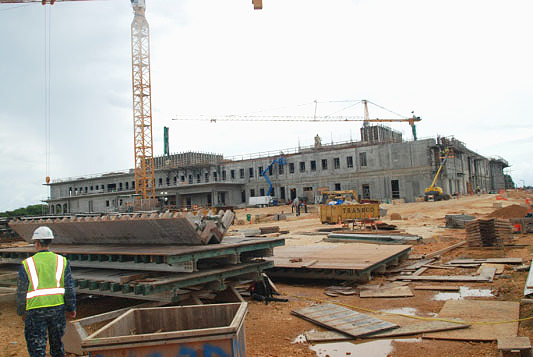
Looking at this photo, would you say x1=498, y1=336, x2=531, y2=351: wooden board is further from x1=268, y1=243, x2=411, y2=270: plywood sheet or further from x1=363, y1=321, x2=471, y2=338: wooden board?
x1=268, y1=243, x2=411, y2=270: plywood sheet

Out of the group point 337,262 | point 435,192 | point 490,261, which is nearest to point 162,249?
point 337,262

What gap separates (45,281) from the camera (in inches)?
180

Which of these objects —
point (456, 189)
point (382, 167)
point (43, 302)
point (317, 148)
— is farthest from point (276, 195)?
point (43, 302)

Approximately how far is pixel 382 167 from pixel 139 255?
46.5 metres

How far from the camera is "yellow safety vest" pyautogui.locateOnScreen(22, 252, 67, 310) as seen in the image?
14.8 ft

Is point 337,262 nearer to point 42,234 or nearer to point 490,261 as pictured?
point 490,261

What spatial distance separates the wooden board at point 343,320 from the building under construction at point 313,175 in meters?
43.9

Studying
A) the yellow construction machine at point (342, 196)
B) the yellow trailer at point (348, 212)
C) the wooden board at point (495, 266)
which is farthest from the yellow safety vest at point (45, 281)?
the yellow construction machine at point (342, 196)

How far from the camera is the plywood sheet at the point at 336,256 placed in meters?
9.77

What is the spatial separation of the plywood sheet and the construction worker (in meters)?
5.89

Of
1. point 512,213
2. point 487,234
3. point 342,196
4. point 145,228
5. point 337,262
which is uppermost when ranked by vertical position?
point 342,196

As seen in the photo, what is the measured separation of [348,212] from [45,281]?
23780 millimetres

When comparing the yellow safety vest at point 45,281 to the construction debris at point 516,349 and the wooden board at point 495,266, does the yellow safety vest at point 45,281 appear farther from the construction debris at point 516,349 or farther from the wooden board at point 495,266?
the wooden board at point 495,266

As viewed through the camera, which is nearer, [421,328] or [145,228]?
[421,328]
